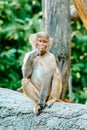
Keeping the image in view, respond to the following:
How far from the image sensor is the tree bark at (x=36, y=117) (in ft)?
17.5

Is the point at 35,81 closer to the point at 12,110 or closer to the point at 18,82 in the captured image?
the point at 12,110

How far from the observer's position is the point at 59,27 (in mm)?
6953

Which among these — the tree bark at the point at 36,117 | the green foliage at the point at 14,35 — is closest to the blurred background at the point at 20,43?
the green foliage at the point at 14,35

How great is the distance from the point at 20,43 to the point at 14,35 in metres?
0.53

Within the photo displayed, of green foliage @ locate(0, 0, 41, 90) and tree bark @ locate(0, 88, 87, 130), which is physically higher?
green foliage @ locate(0, 0, 41, 90)

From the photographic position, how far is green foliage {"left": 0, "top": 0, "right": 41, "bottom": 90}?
31.8 feet

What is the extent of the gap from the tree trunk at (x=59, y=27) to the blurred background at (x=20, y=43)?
8.43ft

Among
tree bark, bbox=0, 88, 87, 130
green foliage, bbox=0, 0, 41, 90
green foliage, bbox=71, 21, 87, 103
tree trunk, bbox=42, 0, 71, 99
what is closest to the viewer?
tree bark, bbox=0, 88, 87, 130

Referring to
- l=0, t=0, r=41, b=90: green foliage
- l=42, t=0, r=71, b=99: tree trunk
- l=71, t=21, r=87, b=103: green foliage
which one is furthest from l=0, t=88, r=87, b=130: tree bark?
l=71, t=21, r=87, b=103: green foliage

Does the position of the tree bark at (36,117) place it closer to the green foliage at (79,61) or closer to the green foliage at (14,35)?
the green foliage at (14,35)

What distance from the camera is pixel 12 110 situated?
5.92m

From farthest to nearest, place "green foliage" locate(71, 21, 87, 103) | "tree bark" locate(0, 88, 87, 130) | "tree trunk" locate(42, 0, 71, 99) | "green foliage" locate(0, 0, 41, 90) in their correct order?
"green foliage" locate(71, 21, 87, 103), "green foliage" locate(0, 0, 41, 90), "tree trunk" locate(42, 0, 71, 99), "tree bark" locate(0, 88, 87, 130)

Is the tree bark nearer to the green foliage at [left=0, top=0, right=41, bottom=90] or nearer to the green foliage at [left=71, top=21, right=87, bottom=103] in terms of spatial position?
the green foliage at [left=0, top=0, right=41, bottom=90]

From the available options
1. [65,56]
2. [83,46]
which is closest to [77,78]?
[83,46]
